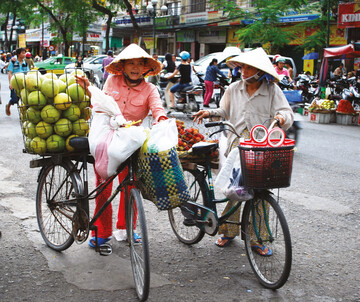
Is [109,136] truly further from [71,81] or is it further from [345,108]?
[345,108]

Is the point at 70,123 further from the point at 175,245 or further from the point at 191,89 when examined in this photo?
the point at 191,89

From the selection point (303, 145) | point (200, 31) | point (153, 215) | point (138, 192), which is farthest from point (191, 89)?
point (200, 31)

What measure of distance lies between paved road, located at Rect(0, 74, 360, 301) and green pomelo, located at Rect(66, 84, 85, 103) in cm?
129

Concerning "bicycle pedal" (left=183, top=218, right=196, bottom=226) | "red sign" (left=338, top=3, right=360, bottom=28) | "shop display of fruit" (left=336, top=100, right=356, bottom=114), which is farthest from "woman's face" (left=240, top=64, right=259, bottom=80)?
"red sign" (left=338, top=3, right=360, bottom=28)

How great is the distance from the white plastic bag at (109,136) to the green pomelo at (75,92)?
0.25 metres

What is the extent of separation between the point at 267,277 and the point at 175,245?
41.9 inches

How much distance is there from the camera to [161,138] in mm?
3352

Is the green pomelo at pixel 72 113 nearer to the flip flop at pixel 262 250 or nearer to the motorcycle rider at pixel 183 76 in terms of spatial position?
the flip flop at pixel 262 250

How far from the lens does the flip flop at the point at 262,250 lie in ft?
11.8

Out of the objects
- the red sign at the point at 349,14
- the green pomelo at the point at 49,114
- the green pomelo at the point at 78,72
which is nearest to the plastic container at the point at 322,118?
the red sign at the point at 349,14

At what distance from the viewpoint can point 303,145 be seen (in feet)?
32.2

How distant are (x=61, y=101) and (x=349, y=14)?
1706 cm

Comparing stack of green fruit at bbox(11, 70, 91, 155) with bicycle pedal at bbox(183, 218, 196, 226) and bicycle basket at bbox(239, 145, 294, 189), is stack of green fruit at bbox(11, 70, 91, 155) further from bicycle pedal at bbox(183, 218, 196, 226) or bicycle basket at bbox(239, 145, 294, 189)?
bicycle basket at bbox(239, 145, 294, 189)

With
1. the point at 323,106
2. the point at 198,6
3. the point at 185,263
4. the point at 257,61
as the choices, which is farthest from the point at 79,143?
the point at 198,6
